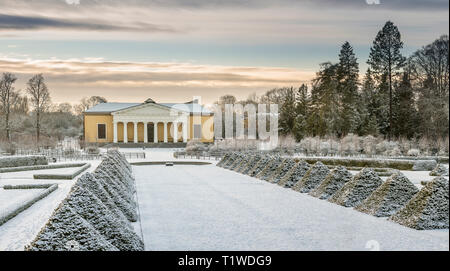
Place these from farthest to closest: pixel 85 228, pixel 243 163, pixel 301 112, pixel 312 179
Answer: pixel 301 112, pixel 243 163, pixel 312 179, pixel 85 228

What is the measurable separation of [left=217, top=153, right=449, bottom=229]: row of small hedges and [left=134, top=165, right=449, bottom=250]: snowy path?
0.28m

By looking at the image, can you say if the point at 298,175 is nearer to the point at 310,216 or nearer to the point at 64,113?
the point at 310,216

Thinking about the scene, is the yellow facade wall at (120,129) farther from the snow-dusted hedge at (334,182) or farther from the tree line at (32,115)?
the snow-dusted hedge at (334,182)

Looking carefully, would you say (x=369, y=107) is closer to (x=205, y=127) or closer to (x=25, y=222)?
(x=25, y=222)

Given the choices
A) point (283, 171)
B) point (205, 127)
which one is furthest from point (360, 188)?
point (205, 127)

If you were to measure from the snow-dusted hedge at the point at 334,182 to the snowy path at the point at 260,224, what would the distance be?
0.41 metres

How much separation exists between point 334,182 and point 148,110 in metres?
48.6

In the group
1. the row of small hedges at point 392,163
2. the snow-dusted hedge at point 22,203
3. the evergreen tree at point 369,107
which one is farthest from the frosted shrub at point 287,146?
the snow-dusted hedge at point 22,203

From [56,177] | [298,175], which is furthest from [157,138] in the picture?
[298,175]

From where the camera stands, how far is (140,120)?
5950cm

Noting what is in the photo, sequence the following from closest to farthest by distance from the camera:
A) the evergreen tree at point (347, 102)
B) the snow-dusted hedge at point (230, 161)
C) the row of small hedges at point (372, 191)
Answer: the row of small hedges at point (372, 191) → the evergreen tree at point (347, 102) → the snow-dusted hedge at point (230, 161)

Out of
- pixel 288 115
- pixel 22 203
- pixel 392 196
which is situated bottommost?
pixel 22 203

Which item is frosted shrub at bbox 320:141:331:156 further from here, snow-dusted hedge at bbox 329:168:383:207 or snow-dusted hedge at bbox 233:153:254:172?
snow-dusted hedge at bbox 329:168:383:207

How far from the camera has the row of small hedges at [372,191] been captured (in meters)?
8.63
